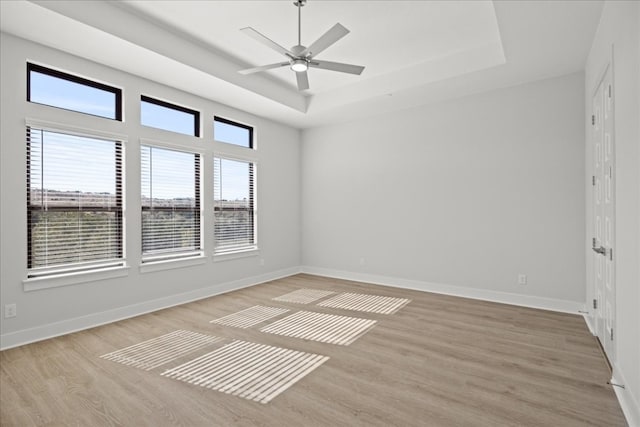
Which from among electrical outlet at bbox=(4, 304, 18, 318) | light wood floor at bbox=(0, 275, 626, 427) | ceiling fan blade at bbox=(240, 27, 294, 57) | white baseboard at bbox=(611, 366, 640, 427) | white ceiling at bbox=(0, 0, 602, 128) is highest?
white ceiling at bbox=(0, 0, 602, 128)

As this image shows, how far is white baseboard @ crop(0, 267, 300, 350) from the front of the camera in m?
3.20

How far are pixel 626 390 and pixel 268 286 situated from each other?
457cm

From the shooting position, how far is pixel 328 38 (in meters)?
2.88

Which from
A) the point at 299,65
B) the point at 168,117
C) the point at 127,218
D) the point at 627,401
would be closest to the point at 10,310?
the point at 127,218

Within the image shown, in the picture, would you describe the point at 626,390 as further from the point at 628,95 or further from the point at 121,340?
the point at 121,340

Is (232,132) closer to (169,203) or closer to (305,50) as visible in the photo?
(169,203)

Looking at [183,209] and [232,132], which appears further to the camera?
[232,132]

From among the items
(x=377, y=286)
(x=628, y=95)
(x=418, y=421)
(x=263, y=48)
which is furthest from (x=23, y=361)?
(x=628, y=95)

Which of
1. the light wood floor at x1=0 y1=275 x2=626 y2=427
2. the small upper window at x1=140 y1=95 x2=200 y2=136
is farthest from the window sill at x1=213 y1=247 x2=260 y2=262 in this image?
the small upper window at x1=140 y1=95 x2=200 y2=136

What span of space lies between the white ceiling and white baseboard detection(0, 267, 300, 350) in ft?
9.35

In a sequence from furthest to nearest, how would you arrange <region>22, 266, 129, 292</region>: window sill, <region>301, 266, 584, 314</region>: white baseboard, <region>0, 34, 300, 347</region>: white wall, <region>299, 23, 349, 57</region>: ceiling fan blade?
<region>301, 266, 584, 314</region>: white baseboard, <region>22, 266, 129, 292</region>: window sill, <region>0, 34, 300, 347</region>: white wall, <region>299, 23, 349, 57</region>: ceiling fan blade

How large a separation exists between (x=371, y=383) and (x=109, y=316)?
3.15m

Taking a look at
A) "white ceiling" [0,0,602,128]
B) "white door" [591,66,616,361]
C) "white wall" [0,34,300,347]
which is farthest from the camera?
"white wall" [0,34,300,347]

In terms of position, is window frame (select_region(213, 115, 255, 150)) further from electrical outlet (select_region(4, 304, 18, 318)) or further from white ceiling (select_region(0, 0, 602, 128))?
electrical outlet (select_region(4, 304, 18, 318))
